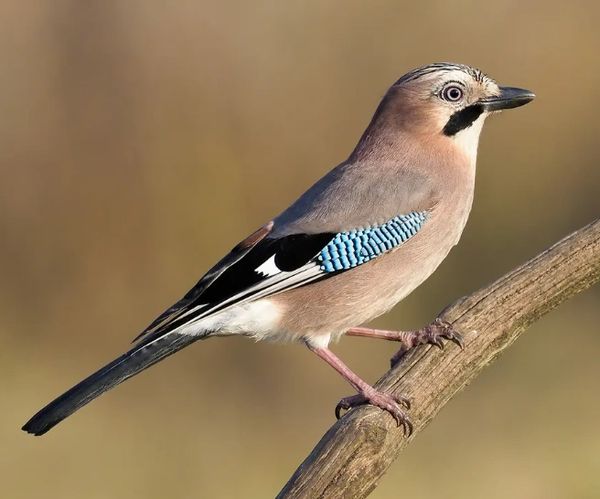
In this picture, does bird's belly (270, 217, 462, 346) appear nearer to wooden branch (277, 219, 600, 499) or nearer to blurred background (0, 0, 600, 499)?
wooden branch (277, 219, 600, 499)

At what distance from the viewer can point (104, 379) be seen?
4.68 metres

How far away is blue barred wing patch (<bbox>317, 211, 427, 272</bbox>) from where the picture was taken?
5.17m

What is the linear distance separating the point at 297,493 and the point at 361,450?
0.31 metres

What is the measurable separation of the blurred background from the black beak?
3.37 metres

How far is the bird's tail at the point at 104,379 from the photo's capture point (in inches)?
178

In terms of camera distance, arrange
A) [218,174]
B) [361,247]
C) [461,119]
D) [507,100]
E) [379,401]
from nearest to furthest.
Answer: [379,401] → [361,247] → [507,100] → [461,119] → [218,174]

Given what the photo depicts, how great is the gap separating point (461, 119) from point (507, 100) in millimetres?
225

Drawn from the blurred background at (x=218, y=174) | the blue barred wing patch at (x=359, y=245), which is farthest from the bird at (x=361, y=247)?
the blurred background at (x=218, y=174)

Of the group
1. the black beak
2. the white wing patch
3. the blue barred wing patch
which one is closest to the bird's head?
the black beak

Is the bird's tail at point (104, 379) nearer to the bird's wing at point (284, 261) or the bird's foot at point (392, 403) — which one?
the bird's wing at point (284, 261)

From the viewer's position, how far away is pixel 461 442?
26.8ft

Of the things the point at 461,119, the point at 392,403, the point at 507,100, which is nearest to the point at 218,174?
the point at 461,119

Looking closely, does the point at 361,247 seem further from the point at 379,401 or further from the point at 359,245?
the point at 379,401

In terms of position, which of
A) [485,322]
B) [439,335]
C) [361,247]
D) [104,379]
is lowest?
[485,322]
